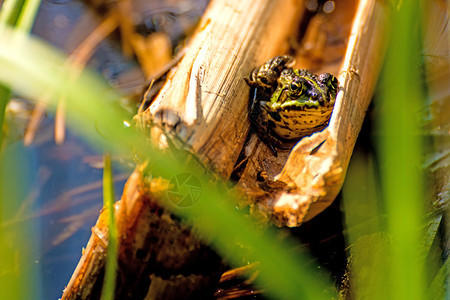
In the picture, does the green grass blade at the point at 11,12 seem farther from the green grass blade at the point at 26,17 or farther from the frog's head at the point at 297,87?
the frog's head at the point at 297,87

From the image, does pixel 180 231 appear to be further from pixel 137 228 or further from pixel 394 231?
pixel 394 231

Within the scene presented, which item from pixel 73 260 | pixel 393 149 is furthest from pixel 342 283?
pixel 73 260

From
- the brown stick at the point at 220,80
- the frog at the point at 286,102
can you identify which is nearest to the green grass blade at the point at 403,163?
the brown stick at the point at 220,80

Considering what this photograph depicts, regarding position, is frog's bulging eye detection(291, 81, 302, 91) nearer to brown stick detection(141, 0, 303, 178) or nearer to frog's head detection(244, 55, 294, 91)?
frog's head detection(244, 55, 294, 91)

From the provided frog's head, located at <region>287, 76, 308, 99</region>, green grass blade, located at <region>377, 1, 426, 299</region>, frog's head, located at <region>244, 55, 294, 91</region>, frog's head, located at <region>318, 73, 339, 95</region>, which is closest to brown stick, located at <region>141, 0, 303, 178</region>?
frog's head, located at <region>244, 55, 294, 91</region>

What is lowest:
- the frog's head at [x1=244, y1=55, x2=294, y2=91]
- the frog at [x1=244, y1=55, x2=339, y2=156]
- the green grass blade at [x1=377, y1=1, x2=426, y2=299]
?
the frog at [x1=244, y1=55, x2=339, y2=156]

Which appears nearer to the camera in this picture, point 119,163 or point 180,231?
point 180,231

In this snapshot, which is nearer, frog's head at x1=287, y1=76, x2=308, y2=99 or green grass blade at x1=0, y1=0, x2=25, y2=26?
green grass blade at x1=0, y1=0, x2=25, y2=26

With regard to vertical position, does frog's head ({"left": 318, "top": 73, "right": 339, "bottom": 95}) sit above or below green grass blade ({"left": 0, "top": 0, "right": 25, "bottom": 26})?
below

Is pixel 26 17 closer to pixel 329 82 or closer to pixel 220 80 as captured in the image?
pixel 220 80

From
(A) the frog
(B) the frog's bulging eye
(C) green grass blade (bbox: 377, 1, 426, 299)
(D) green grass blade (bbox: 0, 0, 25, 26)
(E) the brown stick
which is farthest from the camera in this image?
(B) the frog's bulging eye
